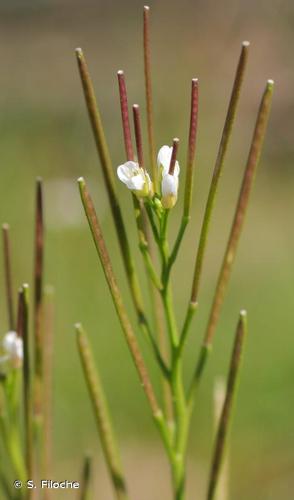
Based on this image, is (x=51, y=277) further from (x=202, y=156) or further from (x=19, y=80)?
(x=19, y=80)

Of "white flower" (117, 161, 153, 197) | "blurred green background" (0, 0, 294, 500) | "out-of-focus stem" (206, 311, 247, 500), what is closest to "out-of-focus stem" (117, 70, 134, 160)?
"white flower" (117, 161, 153, 197)

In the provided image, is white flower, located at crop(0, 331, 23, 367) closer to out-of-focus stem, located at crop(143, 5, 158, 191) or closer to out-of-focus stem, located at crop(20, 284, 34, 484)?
out-of-focus stem, located at crop(20, 284, 34, 484)

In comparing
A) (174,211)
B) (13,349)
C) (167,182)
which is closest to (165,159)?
(167,182)

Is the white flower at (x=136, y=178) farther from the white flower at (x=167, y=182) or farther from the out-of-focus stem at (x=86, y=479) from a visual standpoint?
the out-of-focus stem at (x=86, y=479)

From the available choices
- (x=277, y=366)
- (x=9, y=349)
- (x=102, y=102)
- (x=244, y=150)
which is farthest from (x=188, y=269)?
(x=9, y=349)

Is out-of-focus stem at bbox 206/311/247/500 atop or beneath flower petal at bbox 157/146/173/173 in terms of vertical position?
beneath

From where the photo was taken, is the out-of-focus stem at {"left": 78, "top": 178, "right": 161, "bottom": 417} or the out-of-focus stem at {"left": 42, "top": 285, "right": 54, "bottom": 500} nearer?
the out-of-focus stem at {"left": 78, "top": 178, "right": 161, "bottom": 417}

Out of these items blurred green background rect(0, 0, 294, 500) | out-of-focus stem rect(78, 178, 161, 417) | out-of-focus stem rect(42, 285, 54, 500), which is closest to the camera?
out-of-focus stem rect(78, 178, 161, 417)

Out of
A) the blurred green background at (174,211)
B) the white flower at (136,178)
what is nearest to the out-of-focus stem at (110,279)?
the white flower at (136,178)
